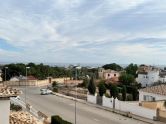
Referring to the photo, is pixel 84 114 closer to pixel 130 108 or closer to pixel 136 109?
pixel 130 108

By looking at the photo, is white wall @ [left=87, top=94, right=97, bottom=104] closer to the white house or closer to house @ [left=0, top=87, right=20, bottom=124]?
the white house

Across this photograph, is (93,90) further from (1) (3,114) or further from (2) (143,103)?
(1) (3,114)

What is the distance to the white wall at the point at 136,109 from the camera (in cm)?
3907

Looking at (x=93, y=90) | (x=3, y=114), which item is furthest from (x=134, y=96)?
(x=3, y=114)

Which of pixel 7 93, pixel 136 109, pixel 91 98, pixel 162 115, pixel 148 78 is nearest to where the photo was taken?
pixel 7 93

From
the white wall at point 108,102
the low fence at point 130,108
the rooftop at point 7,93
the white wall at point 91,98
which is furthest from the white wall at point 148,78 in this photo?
the rooftop at point 7,93

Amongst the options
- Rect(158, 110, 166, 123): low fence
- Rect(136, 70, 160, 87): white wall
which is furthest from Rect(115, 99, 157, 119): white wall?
Rect(136, 70, 160, 87): white wall

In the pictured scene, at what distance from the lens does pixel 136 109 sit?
41.7 metres

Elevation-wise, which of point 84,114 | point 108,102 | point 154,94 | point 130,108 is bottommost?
point 84,114

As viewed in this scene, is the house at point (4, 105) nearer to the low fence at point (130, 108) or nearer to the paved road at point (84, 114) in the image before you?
the paved road at point (84, 114)

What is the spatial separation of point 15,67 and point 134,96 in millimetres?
52569

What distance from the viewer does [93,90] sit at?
61.8 meters

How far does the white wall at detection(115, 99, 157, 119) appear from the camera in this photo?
39.1m

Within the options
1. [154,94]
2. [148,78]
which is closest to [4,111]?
[154,94]
